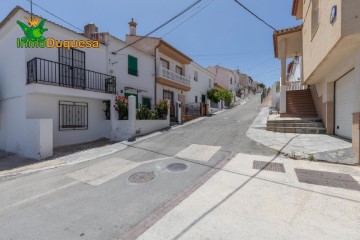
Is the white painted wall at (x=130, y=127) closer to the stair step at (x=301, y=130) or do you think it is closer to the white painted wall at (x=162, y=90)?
the white painted wall at (x=162, y=90)

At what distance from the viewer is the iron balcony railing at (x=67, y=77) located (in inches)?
356

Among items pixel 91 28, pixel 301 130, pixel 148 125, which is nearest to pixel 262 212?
pixel 301 130

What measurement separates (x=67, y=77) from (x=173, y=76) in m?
10.00

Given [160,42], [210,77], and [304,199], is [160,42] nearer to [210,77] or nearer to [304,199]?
[210,77]

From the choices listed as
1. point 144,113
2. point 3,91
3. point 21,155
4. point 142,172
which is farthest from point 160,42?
point 142,172

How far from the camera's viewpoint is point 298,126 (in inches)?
404

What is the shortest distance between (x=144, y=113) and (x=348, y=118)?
9.53 meters

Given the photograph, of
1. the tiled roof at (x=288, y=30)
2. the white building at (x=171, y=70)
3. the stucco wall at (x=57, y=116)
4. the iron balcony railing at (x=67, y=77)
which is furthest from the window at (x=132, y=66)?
the tiled roof at (x=288, y=30)

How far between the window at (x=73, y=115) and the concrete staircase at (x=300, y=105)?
37.3ft

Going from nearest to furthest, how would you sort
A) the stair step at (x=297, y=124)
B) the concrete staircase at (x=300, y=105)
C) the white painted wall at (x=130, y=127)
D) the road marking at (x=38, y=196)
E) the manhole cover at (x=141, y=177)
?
the road marking at (x=38, y=196) → the manhole cover at (x=141, y=177) → the stair step at (x=297, y=124) → the white painted wall at (x=130, y=127) → the concrete staircase at (x=300, y=105)

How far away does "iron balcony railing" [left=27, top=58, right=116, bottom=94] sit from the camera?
29.7ft

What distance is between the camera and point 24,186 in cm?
516

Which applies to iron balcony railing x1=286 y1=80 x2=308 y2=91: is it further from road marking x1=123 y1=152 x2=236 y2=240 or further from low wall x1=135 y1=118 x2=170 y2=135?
road marking x1=123 y1=152 x2=236 y2=240

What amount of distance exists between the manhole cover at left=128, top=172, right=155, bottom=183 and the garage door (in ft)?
24.2
